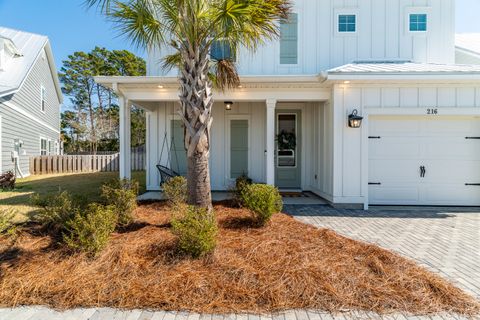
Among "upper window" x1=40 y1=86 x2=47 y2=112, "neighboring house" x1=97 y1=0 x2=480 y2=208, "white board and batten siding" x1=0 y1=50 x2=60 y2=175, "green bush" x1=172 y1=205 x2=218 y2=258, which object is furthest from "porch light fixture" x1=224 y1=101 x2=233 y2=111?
"upper window" x1=40 y1=86 x2=47 y2=112

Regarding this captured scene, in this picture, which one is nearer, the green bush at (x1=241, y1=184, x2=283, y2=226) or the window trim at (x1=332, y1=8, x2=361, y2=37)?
the green bush at (x1=241, y1=184, x2=283, y2=226)

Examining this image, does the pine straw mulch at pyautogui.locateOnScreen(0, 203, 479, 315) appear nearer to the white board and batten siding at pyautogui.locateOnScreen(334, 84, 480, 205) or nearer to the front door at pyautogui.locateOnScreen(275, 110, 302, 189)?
the white board and batten siding at pyautogui.locateOnScreen(334, 84, 480, 205)

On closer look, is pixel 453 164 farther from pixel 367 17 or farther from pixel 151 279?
pixel 151 279

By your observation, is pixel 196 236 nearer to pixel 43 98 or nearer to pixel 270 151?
pixel 270 151

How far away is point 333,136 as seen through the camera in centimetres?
710

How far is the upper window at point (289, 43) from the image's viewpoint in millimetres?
9289

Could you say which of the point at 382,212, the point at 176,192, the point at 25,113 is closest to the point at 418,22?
the point at 382,212

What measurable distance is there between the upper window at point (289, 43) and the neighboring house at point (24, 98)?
11.1 metres

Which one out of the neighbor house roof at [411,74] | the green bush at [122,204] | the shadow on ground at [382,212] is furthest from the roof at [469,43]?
the green bush at [122,204]

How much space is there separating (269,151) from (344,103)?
2298 millimetres

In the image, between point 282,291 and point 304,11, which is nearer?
point 282,291

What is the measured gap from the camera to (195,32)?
→ 443 centimetres

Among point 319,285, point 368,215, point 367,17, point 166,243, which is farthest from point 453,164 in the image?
point 166,243

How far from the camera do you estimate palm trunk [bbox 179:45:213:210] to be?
459cm
